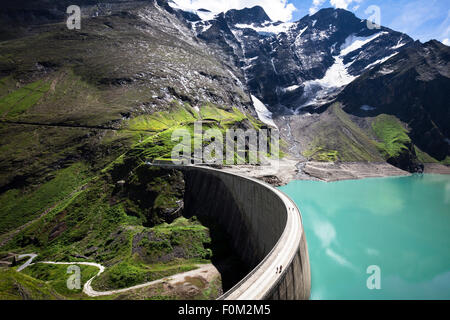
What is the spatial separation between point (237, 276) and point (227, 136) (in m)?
70.4

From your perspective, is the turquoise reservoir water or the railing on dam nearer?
the railing on dam

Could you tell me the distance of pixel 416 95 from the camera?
160625mm

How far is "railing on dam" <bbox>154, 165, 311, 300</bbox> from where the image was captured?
14875mm

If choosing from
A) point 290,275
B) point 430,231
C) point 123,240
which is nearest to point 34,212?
point 123,240

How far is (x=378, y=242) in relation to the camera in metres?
40.1
